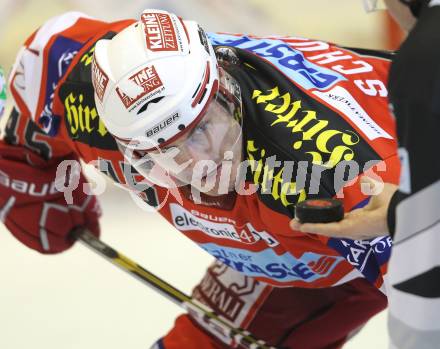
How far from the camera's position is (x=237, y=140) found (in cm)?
168

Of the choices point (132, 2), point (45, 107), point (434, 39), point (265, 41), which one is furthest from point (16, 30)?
point (434, 39)

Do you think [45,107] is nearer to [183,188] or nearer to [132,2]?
[183,188]

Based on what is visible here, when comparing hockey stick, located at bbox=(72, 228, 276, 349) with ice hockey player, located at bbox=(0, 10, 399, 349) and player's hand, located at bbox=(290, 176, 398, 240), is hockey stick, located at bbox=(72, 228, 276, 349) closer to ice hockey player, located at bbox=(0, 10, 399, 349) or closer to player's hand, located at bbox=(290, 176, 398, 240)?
ice hockey player, located at bbox=(0, 10, 399, 349)

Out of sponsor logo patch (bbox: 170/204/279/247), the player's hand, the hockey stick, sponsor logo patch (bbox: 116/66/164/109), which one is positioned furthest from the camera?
the hockey stick

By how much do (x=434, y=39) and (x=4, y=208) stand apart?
5.37 feet

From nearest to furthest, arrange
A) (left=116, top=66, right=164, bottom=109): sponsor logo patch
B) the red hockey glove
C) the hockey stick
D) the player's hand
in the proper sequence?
the player's hand < (left=116, top=66, right=164, bottom=109): sponsor logo patch < the hockey stick < the red hockey glove

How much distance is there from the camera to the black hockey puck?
124 centimetres

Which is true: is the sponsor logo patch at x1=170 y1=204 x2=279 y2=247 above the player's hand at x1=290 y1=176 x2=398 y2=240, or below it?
below

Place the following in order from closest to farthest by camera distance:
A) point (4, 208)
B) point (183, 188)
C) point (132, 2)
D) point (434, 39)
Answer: point (434, 39)
point (183, 188)
point (4, 208)
point (132, 2)

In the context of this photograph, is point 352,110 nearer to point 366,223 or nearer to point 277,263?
point 277,263

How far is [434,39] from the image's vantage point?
94 centimetres

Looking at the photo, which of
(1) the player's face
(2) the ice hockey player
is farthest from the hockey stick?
(1) the player's face

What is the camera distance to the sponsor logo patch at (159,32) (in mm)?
1640

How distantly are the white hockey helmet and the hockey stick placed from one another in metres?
0.58
